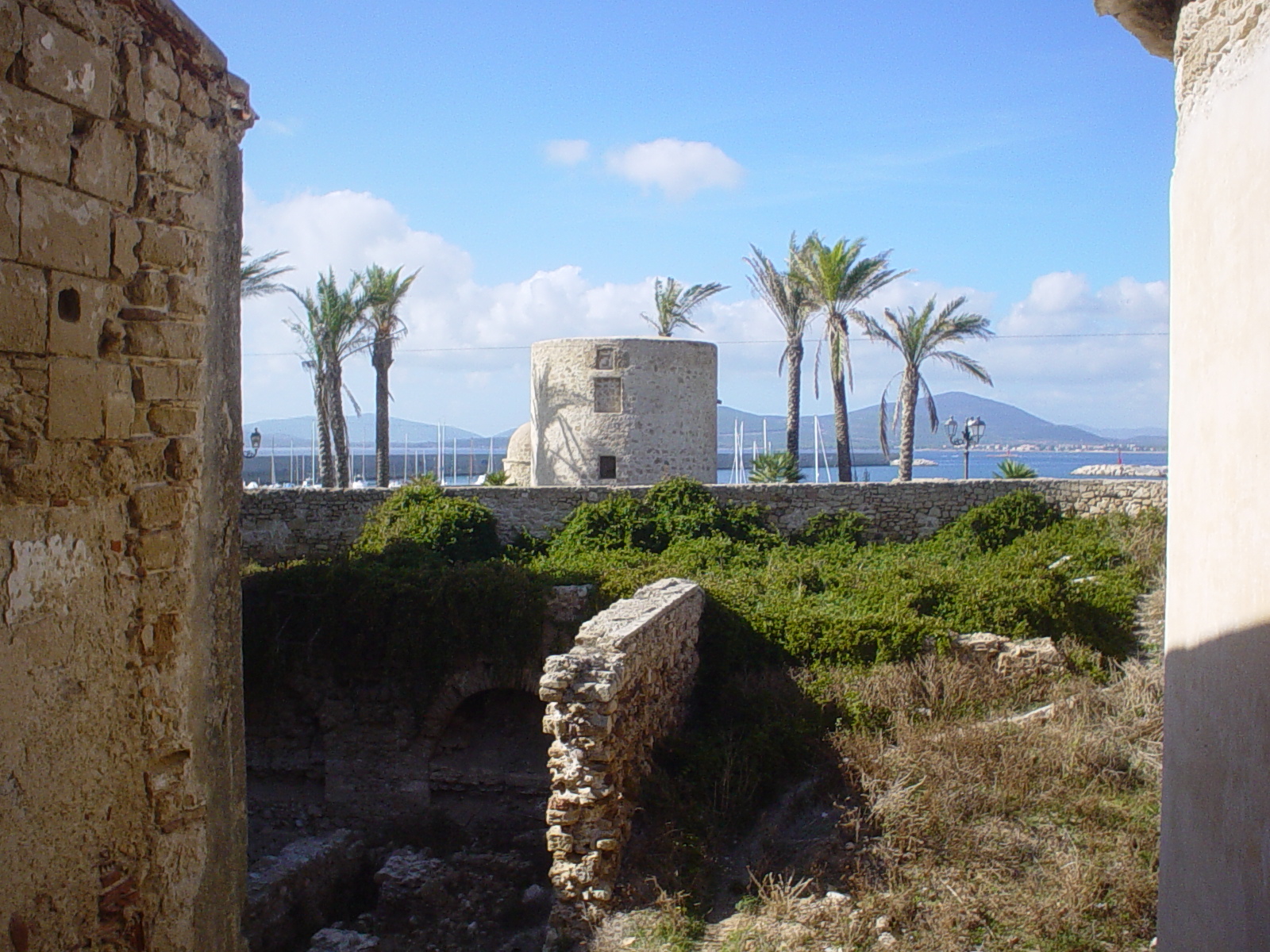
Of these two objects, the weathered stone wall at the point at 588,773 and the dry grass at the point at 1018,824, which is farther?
the weathered stone wall at the point at 588,773

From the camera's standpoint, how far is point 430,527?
1719 cm

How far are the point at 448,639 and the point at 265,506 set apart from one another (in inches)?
288

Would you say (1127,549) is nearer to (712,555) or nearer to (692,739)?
(712,555)

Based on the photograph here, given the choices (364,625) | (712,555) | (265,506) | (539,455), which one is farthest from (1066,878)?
(539,455)

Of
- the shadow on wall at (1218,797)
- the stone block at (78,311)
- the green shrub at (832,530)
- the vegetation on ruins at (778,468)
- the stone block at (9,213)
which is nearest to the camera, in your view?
the shadow on wall at (1218,797)

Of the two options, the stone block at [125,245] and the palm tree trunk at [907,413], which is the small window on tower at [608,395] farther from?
the stone block at [125,245]

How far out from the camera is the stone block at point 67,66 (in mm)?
2889

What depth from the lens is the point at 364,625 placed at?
12938 millimetres

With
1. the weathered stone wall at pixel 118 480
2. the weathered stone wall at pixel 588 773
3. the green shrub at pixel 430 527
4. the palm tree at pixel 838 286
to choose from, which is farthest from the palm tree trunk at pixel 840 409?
the weathered stone wall at pixel 118 480

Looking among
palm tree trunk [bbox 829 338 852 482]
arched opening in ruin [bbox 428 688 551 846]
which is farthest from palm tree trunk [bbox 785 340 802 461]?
arched opening in ruin [bbox 428 688 551 846]

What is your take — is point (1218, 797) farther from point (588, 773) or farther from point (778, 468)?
point (778, 468)

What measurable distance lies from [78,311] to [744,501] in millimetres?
16383

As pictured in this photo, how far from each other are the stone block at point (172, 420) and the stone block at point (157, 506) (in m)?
0.18

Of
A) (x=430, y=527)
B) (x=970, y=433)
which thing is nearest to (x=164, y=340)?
(x=430, y=527)
